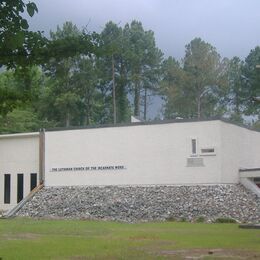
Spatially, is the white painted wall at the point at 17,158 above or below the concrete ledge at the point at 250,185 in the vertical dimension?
above

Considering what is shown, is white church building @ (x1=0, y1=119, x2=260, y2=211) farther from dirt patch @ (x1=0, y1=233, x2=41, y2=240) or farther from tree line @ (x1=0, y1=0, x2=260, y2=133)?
tree line @ (x1=0, y1=0, x2=260, y2=133)

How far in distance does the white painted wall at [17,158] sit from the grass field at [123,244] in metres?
16.6

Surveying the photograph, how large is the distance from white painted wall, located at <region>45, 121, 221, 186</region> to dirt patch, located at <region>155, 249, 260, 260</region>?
64.1ft

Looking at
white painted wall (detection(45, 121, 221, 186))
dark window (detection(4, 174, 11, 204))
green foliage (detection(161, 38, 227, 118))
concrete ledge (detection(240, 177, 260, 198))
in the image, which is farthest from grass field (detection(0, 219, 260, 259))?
green foliage (detection(161, 38, 227, 118))

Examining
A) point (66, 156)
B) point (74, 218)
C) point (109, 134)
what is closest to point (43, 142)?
point (66, 156)

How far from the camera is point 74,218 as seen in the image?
115 feet

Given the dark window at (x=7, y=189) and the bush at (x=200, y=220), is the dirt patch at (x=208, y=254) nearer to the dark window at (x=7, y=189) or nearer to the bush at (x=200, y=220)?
the bush at (x=200, y=220)

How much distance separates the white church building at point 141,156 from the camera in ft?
119

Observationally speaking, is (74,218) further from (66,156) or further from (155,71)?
(155,71)

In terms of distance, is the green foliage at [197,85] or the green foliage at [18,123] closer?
the green foliage at [18,123]

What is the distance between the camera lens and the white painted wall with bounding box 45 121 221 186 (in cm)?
3644

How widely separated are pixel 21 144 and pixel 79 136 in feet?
18.3

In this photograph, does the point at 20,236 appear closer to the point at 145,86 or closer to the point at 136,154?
the point at 136,154

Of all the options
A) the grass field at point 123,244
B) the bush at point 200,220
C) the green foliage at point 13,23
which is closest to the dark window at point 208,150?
the bush at point 200,220
